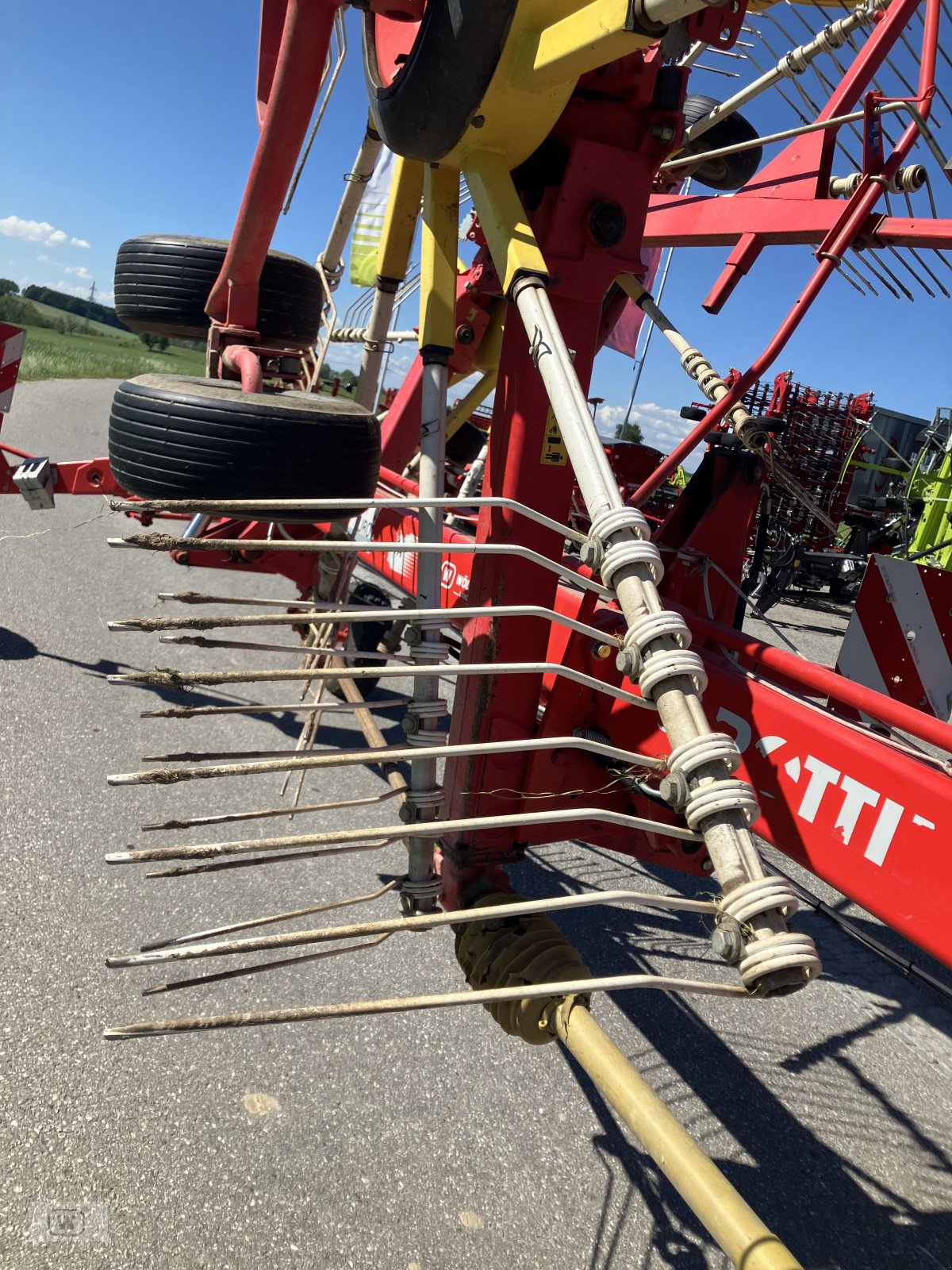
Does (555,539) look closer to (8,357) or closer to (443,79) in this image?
(443,79)

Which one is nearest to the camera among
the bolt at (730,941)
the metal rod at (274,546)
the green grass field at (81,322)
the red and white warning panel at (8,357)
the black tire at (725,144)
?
Result: the bolt at (730,941)

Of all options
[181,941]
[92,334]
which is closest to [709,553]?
[181,941]

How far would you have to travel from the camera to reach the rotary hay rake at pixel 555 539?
1.25 metres

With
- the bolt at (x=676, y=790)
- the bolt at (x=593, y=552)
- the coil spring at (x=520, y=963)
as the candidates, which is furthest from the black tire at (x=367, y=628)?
the bolt at (x=676, y=790)

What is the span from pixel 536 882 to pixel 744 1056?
37.6 inches

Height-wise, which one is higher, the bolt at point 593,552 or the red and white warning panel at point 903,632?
the bolt at point 593,552

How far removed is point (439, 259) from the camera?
1.94 m

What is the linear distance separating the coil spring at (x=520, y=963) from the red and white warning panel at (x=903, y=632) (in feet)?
4.36

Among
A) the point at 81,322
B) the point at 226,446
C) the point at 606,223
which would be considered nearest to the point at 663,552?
the point at 606,223

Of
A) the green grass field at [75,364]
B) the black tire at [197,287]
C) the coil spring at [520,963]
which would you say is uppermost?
the black tire at [197,287]

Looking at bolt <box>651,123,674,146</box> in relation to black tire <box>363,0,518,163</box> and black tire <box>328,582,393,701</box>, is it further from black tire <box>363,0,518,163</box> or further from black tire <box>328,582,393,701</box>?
black tire <box>328,582,393,701</box>

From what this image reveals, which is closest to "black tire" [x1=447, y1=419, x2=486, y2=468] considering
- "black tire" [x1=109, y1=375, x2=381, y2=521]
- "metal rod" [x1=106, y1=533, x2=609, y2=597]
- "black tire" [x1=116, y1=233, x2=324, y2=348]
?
"black tire" [x1=116, y1=233, x2=324, y2=348]

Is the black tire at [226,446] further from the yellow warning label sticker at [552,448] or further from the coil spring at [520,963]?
the coil spring at [520,963]

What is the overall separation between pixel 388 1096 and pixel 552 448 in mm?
1673
